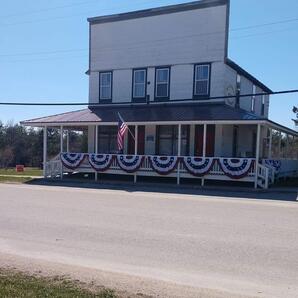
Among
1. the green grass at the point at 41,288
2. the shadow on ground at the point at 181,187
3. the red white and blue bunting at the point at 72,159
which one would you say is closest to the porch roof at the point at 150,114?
the red white and blue bunting at the point at 72,159

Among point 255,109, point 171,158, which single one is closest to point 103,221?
point 171,158

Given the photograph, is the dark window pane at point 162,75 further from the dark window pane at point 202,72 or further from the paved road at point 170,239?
the paved road at point 170,239

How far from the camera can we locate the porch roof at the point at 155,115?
22280mm

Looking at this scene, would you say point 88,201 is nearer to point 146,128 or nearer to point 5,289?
point 5,289

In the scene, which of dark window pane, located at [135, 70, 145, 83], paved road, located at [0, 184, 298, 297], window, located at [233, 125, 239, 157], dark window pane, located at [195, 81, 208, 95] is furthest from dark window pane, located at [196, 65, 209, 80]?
paved road, located at [0, 184, 298, 297]

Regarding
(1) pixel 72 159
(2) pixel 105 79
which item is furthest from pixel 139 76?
(1) pixel 72 159

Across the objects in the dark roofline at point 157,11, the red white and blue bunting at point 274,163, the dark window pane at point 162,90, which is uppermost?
the dark roofline at point 157,11

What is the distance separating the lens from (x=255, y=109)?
3219 centimetres

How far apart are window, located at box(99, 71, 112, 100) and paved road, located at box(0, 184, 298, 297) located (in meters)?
14.9

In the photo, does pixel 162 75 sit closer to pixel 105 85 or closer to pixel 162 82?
A: pixel 162 82

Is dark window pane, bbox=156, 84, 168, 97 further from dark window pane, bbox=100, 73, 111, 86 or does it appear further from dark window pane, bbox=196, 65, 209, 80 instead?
dark window pane, bbox=100, 73, 111, 86

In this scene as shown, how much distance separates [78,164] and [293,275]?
1991 centimetres

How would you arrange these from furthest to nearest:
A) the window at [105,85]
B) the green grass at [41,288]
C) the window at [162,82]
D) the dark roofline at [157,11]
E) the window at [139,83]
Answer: the window at [105,85], the window at [139,83], the window at [162,82], the dark roofline at [157,11], the green grass at [41,288]

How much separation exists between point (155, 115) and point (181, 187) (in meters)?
5.08
